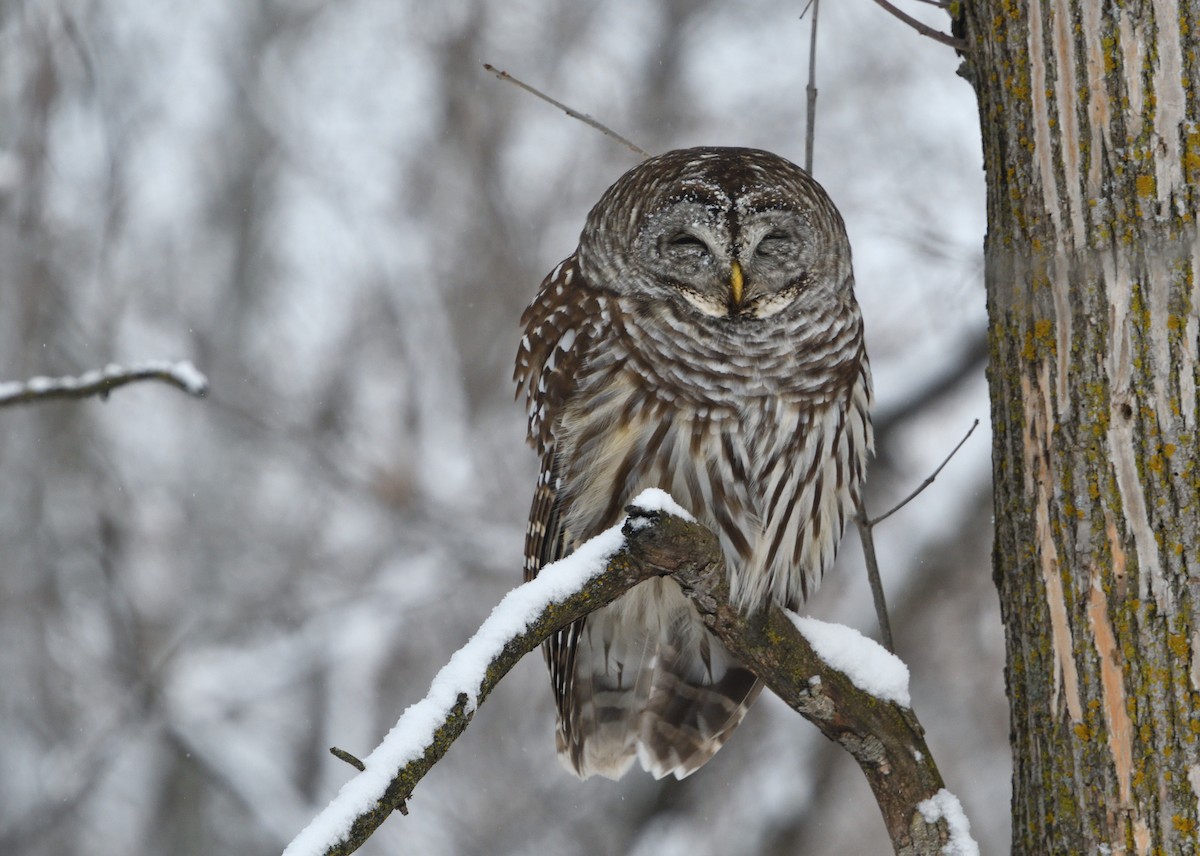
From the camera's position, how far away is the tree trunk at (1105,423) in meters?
2.41

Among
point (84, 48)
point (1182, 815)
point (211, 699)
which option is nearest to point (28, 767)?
point (211, 699)

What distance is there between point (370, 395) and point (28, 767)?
3487mm

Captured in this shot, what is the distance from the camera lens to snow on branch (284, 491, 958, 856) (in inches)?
75.6

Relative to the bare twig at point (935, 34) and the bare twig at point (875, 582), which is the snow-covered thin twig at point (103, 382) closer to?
the bare twig at point (875, 582)

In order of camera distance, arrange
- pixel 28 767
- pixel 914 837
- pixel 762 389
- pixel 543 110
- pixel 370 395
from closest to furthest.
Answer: pixel 914 837
pixel 762 389
pixel 28 767
pixel 370 395
pixel 543 110

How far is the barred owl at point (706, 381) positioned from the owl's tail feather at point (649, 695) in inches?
0.5

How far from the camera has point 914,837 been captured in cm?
274

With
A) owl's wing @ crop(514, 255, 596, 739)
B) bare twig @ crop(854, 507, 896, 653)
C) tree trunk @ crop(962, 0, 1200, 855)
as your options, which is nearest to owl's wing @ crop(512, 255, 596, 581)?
owl's wing @ crop(514, 255, 596, 739)

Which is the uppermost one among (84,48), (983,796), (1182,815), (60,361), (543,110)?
(543,110)

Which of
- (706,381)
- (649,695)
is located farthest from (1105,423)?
(649,695)

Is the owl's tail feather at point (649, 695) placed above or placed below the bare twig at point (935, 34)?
below

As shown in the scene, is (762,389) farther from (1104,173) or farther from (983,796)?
(983,796)

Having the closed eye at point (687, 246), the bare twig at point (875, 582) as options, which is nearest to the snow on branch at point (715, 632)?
the bare twig at point (875, 582)

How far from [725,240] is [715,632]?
1.14m
